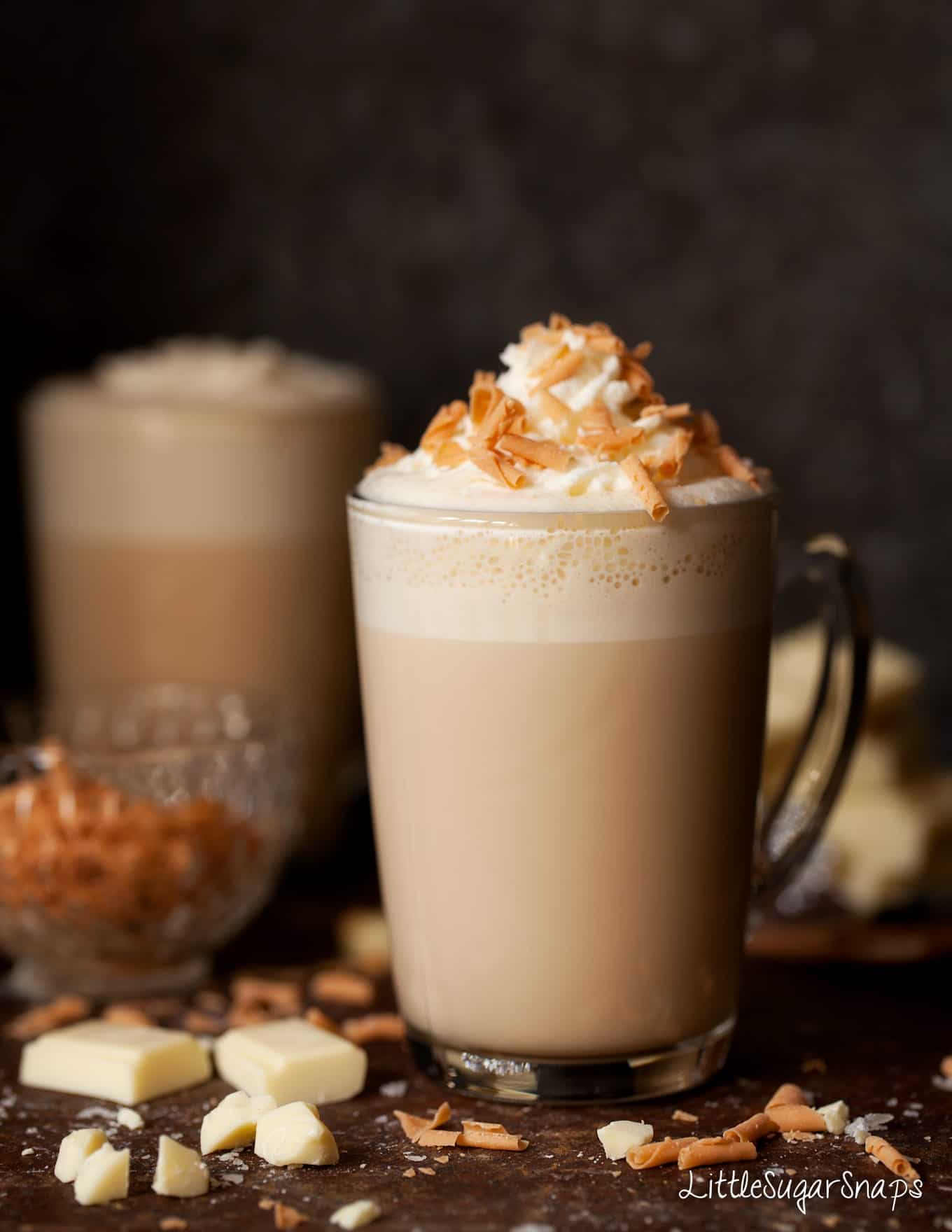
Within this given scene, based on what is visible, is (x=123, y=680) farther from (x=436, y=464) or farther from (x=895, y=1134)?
(x=895, y=1134)

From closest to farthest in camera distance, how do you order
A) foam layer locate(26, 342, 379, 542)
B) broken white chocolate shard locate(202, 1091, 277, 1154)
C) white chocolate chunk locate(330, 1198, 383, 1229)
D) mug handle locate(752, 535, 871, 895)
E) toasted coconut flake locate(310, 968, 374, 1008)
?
white chocolate chunk locate(330, 1198, 383, 1229) → broken white chocolate shard locate(202, 1091, 277, 1154) → mug handle locate(752, 535, 871, 895) → toasted coconut flake locate(310, 968, 374, 1008) → foam layer locate(26, 342, 379, 542)

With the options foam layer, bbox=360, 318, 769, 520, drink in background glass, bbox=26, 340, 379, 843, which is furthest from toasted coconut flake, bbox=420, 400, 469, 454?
drink in background glass, bbox=26, 340, 379, 843

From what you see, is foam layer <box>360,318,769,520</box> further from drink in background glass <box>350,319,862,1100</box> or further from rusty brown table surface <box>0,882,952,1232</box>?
rusty brown table surface <box>0,882,952,1232</box>

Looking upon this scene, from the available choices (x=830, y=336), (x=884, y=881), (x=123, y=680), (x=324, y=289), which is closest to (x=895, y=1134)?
(x=884, y=881)

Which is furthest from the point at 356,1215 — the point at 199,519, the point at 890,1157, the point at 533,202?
the point at 533,202

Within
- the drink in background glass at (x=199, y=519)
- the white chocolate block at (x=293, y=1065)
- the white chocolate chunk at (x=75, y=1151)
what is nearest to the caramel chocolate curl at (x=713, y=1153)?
the white chocolate block at (x=293, y=1065)
